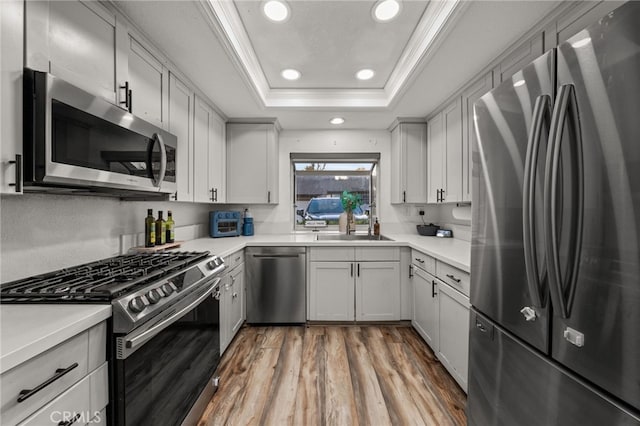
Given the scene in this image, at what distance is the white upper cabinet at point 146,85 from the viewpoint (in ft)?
5.19

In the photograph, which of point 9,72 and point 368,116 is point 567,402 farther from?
point 368,116

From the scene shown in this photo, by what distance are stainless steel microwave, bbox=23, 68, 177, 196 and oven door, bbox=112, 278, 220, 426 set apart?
0.65 metres

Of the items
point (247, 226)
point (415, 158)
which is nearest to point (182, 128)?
point (247, 226)

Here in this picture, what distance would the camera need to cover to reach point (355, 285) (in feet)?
9.20

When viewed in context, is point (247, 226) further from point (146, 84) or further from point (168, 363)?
point (168, 363)

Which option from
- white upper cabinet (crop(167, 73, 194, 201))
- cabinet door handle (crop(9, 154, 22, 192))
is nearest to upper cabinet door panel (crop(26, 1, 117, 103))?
cabinet door handle (crop(9, 154, 22, 192))

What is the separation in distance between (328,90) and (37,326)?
8.93 feet

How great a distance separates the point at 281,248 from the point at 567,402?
2.29 m

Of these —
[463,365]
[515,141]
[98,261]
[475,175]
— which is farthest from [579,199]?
[98,261]

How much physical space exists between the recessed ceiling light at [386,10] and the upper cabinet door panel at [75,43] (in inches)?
59.1

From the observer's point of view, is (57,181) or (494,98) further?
(494,98)

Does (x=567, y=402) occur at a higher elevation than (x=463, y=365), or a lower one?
higher

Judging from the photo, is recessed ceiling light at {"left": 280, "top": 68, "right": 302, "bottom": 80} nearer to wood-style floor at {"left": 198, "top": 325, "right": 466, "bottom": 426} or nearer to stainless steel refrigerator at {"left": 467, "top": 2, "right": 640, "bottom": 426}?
stainless steel refrigerator at {"left": 467, "top": 2, "right": 640, "bottom": 426}

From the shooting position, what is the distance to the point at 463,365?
172 cm
